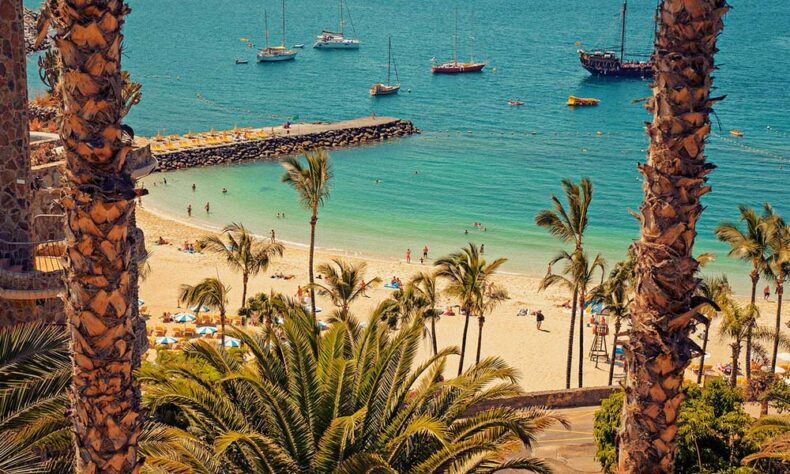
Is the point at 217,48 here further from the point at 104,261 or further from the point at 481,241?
the point at 104,261

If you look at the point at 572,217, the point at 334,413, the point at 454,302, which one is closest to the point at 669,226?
the point at 334,413

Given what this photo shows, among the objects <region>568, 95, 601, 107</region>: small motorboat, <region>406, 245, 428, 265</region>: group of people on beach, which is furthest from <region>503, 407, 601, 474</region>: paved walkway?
<region>568, 95, 601, 107</region>: small motorboat

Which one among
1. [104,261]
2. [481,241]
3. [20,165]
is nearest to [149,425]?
[104,261]

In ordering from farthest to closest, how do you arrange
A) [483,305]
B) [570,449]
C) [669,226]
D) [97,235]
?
[483,305] < [570,449] < [669,226] < [97,235]

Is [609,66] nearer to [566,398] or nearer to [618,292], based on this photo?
[618,292]

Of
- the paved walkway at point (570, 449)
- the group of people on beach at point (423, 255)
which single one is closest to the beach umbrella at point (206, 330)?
the paved walkway at point (570, 449)

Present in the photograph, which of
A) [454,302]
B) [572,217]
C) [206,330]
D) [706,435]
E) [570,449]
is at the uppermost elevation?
[572,217]

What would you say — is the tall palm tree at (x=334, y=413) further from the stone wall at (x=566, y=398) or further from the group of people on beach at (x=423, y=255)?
the group of people on beach at (x=423, y=255)
